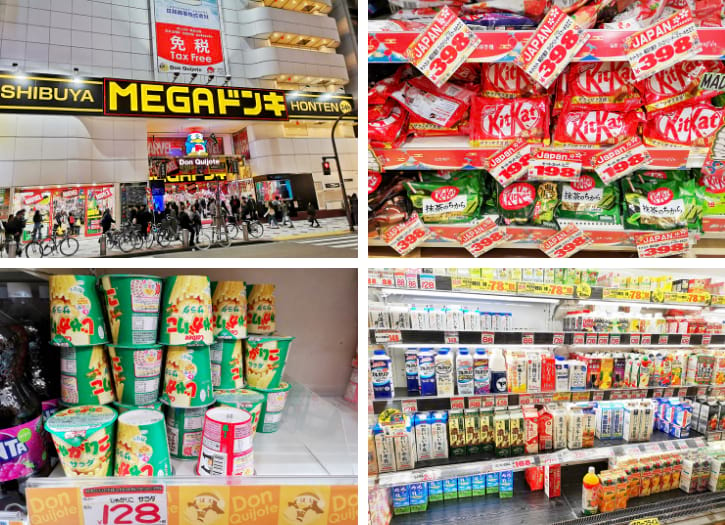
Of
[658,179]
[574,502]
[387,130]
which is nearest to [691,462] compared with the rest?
[574,502]

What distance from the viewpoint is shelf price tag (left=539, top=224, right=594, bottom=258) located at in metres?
1.51

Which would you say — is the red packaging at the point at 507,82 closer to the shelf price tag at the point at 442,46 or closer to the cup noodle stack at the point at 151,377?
the shelf price tag at the point at 442,46

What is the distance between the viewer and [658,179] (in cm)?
156

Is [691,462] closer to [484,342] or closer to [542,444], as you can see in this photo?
[542,444]

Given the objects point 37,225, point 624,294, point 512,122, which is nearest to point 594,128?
point 512,122

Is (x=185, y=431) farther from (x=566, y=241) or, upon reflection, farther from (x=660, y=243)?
(x=660, y=243)

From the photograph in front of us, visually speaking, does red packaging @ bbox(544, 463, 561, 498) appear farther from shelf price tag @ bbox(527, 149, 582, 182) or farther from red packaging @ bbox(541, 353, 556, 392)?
shelf price tag @ bbox(527, 149, 582, 182)

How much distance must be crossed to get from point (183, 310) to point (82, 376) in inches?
10.2

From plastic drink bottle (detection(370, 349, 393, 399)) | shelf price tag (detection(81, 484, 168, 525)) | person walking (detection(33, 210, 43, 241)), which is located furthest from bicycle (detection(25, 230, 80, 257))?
plastic drink bottle (detection(370, 349, 393, 399))

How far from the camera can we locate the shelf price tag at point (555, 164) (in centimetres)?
147

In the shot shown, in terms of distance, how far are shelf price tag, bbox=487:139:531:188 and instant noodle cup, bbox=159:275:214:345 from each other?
2.81 ft

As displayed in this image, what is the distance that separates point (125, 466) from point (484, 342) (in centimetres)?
105

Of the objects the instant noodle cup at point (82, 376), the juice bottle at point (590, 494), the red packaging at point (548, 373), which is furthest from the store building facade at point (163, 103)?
the juice bottle at point (590, 494)

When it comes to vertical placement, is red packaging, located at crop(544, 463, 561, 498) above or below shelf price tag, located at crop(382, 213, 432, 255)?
below
